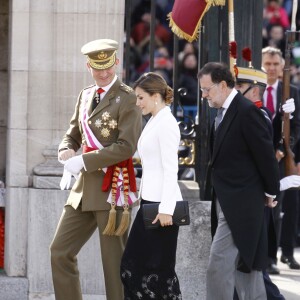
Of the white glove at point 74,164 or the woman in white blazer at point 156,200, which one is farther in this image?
the white glove at point 74,164

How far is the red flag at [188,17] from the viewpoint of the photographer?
29.1ft

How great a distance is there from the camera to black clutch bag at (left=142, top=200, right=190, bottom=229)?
7547 mm

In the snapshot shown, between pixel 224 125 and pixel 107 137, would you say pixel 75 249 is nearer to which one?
pixel 107 137

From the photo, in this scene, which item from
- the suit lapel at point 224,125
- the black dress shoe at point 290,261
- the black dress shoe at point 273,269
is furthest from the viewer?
the black dress shoe at point 290,261

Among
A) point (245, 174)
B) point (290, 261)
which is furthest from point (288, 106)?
point (245, 174)

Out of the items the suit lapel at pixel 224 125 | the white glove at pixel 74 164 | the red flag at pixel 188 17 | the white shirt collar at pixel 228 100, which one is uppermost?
the red flag at pixel 188 17

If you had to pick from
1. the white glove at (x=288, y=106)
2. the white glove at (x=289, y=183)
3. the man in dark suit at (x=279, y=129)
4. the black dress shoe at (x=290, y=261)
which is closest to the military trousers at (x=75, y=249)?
the white glove at (x=289, y=183)

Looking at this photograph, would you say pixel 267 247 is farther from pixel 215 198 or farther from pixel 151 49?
pixel 151 49

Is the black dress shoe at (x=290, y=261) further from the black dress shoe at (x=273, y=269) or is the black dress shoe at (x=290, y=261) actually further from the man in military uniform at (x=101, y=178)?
the man in military uniform at (x=101, y=178)

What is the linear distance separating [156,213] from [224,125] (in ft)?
2.43

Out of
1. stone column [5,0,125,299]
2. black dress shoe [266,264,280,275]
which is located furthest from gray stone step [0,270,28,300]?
black dress shoe [266,264,280,275]

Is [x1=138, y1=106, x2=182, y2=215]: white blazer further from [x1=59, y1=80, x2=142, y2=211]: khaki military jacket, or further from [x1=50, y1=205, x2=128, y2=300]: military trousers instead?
[x1=50, y1=205, x2=128, y2=300]: military trousers

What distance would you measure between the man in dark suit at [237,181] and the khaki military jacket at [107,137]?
1.82 ft

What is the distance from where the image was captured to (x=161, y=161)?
7.58 metres
